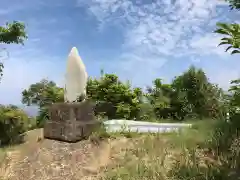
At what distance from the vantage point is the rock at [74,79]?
35.9 feet

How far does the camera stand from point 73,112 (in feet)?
33.0

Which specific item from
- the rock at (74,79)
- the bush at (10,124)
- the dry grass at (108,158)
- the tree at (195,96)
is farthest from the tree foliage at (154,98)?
the dry grass at (108,158)

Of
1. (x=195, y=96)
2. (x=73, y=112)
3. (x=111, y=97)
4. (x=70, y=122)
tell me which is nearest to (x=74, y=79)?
(x=73, y=112)

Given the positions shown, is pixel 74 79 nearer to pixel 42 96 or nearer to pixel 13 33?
pixel 13 33

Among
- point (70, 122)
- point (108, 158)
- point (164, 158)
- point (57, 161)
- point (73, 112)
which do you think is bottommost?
point (57, 161)

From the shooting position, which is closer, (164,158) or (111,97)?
(164,158)

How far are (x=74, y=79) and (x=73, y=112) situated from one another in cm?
146

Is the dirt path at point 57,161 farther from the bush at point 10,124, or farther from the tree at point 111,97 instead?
the tree at point 111,97

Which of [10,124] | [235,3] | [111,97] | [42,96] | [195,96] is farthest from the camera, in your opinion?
Result: [42,96]

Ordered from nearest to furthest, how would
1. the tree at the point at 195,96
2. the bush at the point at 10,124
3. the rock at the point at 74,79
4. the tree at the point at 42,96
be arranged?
the rock at the point at 74,79 → the bush at the point at 10,124 → the tree at the point at 195,96 → the tree at the point at 42,96

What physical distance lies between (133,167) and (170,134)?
2.32 m

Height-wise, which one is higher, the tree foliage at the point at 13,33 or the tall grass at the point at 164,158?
the tree foliage at the point at 13,33

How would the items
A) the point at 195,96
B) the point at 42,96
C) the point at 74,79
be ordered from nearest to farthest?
the point at 74,79
the point at 195,96
the point at 42,96

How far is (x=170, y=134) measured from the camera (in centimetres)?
984
